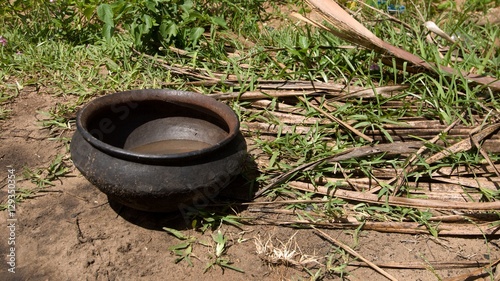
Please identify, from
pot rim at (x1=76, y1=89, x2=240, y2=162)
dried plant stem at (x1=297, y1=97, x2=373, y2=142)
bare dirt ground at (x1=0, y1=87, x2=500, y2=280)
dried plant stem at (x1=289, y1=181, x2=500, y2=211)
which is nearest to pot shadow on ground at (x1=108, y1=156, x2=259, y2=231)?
bare dirt ground at (x1=0, y1=87, x2=500, y2=280)

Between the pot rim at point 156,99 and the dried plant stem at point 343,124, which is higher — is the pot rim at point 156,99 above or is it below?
above

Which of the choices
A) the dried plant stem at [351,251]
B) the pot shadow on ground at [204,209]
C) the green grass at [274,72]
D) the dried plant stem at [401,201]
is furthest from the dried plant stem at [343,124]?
the dried plant stem at [351,251]

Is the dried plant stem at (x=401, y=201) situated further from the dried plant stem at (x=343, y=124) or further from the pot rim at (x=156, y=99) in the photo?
the pot rim at (x=156, y=99)

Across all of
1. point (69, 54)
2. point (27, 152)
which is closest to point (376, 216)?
point (27, 152)

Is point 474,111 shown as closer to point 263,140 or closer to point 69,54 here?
point 263,140

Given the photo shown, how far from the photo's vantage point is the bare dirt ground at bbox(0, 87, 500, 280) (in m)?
2.90

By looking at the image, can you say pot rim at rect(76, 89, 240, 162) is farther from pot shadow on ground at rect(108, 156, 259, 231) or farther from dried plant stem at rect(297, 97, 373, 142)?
dried plant stem at rect(297, 97, 373, 142)

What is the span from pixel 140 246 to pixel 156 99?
3.03 ft

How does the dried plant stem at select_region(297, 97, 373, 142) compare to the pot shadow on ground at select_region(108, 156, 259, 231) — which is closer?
the pot shadow on ground at select_region(108, 156, 259, 231)

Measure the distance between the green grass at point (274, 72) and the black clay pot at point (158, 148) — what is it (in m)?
0.35

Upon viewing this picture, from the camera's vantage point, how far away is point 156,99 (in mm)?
3459

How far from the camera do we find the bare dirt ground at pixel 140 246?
2.90m

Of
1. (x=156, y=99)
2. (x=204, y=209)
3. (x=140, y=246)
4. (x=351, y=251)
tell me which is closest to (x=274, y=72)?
(x=156, y=99)

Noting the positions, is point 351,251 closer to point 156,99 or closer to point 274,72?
point 156,99
